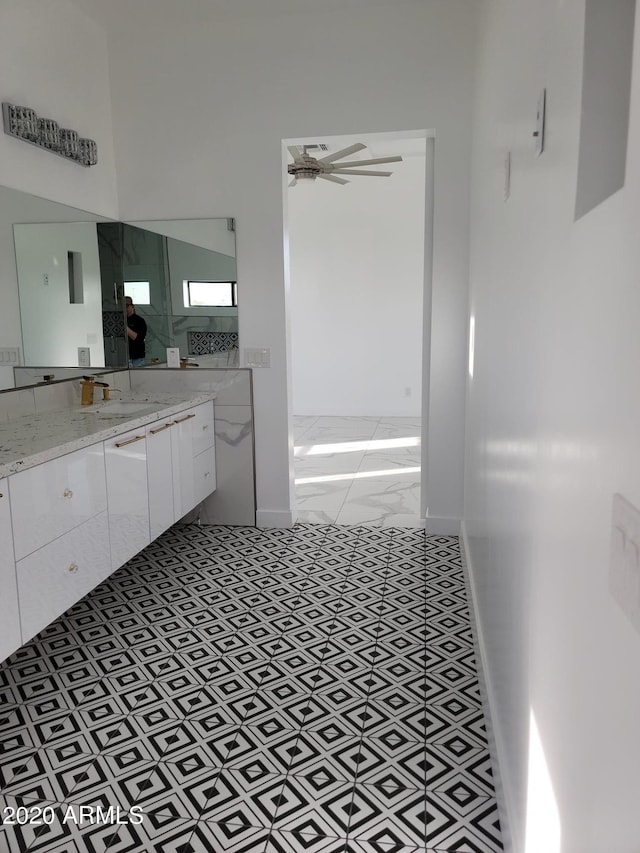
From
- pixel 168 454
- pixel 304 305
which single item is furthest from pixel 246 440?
pixel 304 305

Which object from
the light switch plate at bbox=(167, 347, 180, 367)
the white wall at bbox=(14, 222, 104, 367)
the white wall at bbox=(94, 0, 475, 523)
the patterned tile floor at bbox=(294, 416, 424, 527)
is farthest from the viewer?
the patterned tile floor at bbox=(294, 416, 424, 527)

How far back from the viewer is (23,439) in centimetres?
232

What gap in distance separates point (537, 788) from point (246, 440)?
2.84 m

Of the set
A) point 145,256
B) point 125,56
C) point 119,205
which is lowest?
point 145,256

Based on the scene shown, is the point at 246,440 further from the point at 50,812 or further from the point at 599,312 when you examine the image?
the point at 599,312

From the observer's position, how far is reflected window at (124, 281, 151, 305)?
3.74 metres

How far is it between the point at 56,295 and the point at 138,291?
0.64 metres

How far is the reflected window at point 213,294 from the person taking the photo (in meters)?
3.69

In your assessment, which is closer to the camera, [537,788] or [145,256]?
[537,788]

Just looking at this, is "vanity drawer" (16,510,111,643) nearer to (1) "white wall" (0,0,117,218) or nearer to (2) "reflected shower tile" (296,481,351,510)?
(1) "white wall" (0,0,117,218)

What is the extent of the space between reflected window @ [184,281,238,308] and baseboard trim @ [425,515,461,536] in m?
1.68

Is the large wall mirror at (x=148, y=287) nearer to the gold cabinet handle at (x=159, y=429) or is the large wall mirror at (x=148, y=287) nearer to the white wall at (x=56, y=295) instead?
the white wall at (x=56, y=295)

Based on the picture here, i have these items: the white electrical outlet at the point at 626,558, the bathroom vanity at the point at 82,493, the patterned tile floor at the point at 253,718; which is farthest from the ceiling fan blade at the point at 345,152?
the white electrical outlet at the point at 626,558

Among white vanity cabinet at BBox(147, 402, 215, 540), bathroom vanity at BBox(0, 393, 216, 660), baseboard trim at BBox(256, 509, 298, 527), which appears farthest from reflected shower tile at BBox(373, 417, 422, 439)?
bathroom vanity at BBox(0, 393, 216, 660)
